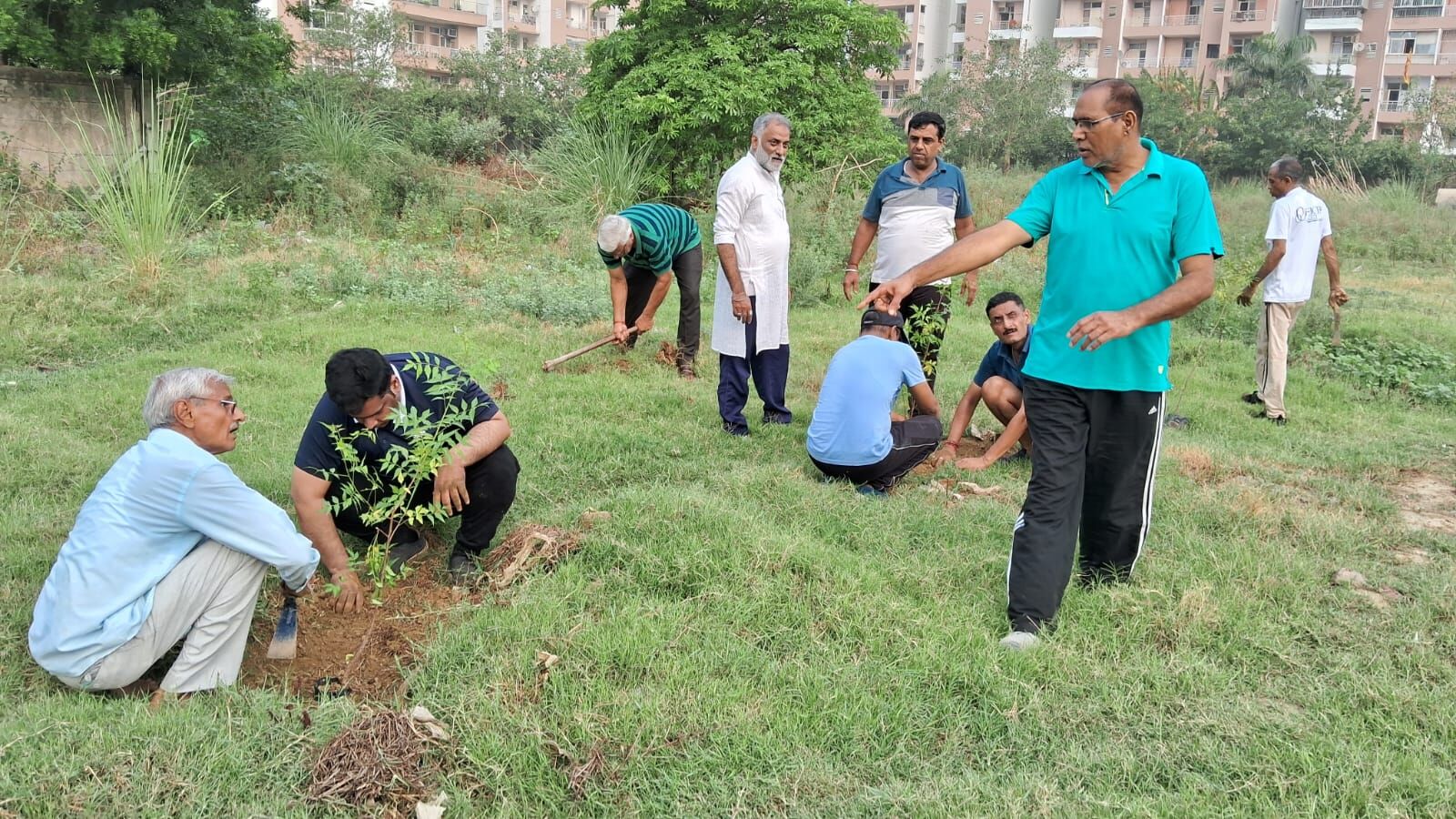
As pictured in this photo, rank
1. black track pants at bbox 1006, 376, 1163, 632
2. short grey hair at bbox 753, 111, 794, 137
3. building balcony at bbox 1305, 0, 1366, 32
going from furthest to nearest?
building balcony at bbox 1305, 0, 1366, 32 < short grey hair at bbox 753, 111, 794, 137 < black track pants at bbox 1006, 376, 1163, 632

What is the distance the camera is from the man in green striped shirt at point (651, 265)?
6.75 meters

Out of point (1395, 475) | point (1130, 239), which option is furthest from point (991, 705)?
point (1395, 475)

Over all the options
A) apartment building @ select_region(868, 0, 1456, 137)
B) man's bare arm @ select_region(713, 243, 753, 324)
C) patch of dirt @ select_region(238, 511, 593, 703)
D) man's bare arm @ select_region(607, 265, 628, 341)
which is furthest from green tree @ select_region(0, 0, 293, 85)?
apartment building @ select_region(868, 0, 1456, 137)

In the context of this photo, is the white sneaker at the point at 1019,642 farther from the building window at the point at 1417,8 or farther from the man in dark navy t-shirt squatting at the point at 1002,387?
the building window at the point at 1417,8

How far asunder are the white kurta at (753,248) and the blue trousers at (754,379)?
0.05 metres

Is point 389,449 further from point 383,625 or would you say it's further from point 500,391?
point 500,391

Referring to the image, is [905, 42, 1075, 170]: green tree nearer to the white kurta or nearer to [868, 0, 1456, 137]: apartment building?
[868, 0, 1456, 137]: apartment building

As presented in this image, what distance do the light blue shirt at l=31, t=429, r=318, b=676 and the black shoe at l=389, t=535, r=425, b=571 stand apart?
1.06m

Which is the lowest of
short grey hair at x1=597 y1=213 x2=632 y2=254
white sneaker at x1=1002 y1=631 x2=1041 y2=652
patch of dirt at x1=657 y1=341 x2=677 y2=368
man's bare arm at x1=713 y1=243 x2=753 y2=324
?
white sneaker at x1=1002 y1=631 x2=1041 y2=652

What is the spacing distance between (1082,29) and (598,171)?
39.9 metres

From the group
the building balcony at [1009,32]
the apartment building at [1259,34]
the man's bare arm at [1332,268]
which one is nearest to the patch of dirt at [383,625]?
the man's bare arm at [1332,268]

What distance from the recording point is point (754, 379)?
600 centimetres

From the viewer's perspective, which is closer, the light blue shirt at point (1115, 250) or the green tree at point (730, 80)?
the light blue shirt at point (1115, 250)

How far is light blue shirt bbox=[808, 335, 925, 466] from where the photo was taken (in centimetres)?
482
